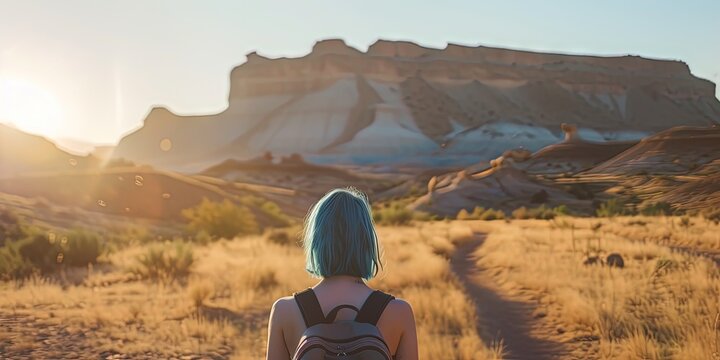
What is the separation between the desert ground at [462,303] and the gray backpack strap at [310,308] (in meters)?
3.97

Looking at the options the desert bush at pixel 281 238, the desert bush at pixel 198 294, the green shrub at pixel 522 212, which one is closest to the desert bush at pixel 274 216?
the desert bush at pixel 281 238

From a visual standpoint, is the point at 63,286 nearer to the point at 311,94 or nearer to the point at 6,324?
the point at 6,324

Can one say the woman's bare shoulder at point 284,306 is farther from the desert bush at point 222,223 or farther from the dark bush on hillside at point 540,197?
the desert bush at point 222,223

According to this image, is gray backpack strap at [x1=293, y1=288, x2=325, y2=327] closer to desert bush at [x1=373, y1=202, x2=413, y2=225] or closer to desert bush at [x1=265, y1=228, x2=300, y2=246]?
desert bush at [x1=265, y1=228, x2=300, y2=246]

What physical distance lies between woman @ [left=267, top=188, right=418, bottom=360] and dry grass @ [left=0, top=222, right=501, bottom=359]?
12.0 feet

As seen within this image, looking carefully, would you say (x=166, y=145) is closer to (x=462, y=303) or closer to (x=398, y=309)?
(x=462, y=303)

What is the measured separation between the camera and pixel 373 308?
2.38m

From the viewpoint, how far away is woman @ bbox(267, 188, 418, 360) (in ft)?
7.89

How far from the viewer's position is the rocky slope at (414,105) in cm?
13100

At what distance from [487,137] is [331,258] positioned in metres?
122

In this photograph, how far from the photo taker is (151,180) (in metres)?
43.0

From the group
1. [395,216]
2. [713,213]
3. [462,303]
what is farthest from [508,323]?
[395,216]

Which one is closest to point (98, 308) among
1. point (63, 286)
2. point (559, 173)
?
point (63, 286)

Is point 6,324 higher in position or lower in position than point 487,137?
lower
